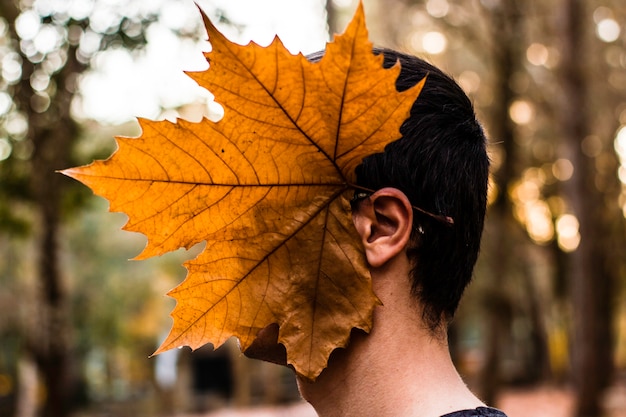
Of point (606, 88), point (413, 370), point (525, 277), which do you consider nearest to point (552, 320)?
point (525, 277)

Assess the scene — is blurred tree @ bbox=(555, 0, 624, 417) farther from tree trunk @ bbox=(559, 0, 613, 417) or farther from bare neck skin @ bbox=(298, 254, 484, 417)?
bare neck skin @ bbox=(298, 254, 484, 417)

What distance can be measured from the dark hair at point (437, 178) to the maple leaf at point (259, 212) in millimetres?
130

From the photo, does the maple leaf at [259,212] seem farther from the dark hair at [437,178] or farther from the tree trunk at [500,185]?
the tree trunk at [500,185]

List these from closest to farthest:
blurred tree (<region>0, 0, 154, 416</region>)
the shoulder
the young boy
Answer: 1. the shoulder
2. the young boy
3. blurred tree (<region>0, 0, 154, 416</region>)

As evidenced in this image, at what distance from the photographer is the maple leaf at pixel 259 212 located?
1.63 meters

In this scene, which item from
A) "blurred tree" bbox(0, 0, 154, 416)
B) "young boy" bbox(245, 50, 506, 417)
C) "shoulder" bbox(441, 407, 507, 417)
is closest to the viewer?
"shoulder" bbox(441, 407, 507, 417)

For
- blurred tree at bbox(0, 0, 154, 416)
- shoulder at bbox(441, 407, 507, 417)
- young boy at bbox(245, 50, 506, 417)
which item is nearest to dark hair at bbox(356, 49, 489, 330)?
young boy at bbox(245, 50, 506, 417)

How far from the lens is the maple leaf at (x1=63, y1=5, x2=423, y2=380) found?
163 centimetres

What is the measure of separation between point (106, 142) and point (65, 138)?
418 cm

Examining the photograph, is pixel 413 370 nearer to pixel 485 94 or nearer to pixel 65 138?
pixel 65 138

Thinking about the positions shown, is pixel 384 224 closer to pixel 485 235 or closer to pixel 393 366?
pixel 393 366

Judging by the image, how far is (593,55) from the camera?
65.8ft

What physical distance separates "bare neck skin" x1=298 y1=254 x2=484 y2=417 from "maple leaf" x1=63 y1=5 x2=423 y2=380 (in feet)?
0.25

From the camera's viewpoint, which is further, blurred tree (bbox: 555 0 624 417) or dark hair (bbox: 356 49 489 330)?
blurred tree (bbox: 555 0 624 417)
